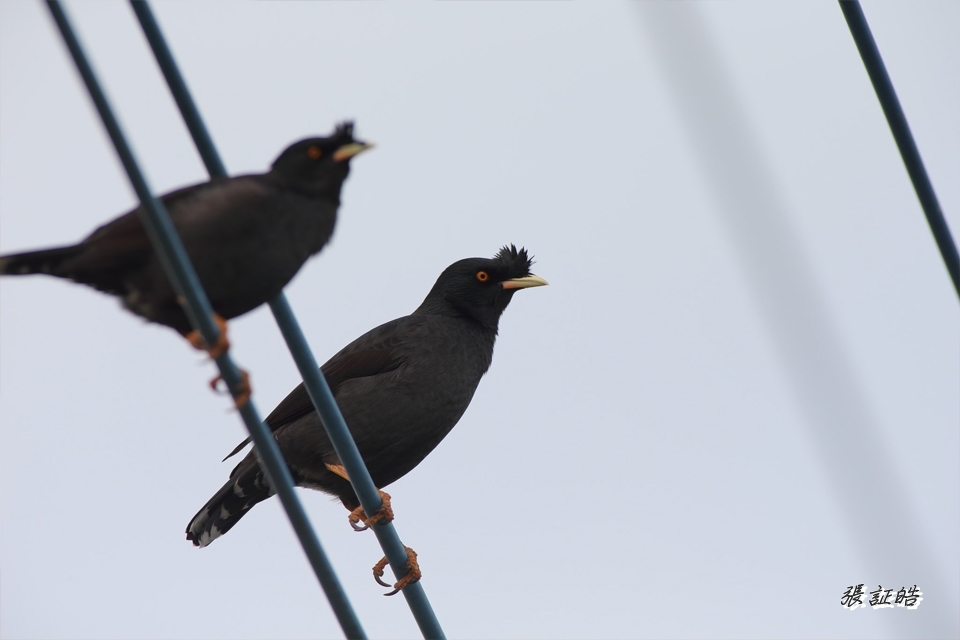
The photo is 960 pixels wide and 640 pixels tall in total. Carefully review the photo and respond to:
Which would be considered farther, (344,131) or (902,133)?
(344,131)

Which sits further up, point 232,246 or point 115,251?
point 115,251

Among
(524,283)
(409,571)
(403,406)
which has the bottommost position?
(409,571)

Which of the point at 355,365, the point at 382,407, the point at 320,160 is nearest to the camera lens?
the point at 320,160

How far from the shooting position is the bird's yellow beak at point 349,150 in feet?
14.1

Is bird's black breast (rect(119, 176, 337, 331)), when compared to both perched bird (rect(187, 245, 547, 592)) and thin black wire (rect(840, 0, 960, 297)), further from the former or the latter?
thin black wire (rect(840, 0, 960, 297))

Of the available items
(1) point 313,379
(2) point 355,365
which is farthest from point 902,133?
(2) point 355,365

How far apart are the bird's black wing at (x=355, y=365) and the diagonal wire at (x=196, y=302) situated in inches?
103

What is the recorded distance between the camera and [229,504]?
6059mm

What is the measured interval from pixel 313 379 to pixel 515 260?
351 cm

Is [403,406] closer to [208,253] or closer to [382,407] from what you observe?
[382,407]

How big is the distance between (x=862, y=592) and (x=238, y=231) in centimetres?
532

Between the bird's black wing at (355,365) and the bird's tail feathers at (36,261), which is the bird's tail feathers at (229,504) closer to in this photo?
the bird's black wing at (355,365)

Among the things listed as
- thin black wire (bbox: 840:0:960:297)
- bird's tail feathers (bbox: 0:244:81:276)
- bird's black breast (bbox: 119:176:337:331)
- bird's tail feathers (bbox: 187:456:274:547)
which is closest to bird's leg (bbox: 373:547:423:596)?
bird's tail feathers (bbox: 187:456:274:547)

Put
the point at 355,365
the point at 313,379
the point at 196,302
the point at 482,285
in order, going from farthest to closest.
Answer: the point at 482,285, the point at 355,365, the point at 313,379, the point at 196,302
